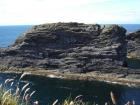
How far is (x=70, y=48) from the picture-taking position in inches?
6442

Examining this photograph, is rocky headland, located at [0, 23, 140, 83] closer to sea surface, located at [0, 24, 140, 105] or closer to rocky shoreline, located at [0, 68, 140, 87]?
rocky shoreline, located at [0, 68, 140, 87]

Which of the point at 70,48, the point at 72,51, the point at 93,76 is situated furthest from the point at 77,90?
the point at 70,48

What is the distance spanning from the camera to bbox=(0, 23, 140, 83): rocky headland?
148m

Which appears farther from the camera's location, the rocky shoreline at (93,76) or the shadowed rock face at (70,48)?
the shadowed rock face at (70,48)

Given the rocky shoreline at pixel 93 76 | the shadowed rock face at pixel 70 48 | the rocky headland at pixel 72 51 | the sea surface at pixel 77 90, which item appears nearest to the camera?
the sea surface at pixel 77 90

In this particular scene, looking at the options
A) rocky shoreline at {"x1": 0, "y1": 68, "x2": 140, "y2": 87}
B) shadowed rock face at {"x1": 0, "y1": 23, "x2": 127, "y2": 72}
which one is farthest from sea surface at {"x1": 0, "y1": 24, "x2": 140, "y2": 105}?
shadowed rock face at {"x1": 0, "y1": 23, "x2": 127, "y2": 72}

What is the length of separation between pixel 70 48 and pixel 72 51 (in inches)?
101

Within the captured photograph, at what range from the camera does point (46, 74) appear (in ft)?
459

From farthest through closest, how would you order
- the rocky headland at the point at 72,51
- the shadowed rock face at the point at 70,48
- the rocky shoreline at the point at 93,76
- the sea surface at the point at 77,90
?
the shadowed rock face at the point at 70,48
the rocky headland at the point at 72,51
the rocky shoreline at the point at 93,76
the sea surface at the point at 77,90

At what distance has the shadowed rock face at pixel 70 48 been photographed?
15212cm

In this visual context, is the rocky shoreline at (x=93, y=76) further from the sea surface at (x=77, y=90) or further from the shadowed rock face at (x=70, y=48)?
the shadowed rock face at (x=70, y=48)

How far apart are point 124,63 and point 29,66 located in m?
35.6

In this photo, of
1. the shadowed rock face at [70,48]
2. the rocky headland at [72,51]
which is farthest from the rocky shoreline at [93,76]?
the shadowed rock face at [70,48]

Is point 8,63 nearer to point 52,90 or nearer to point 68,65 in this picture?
point 68,65
